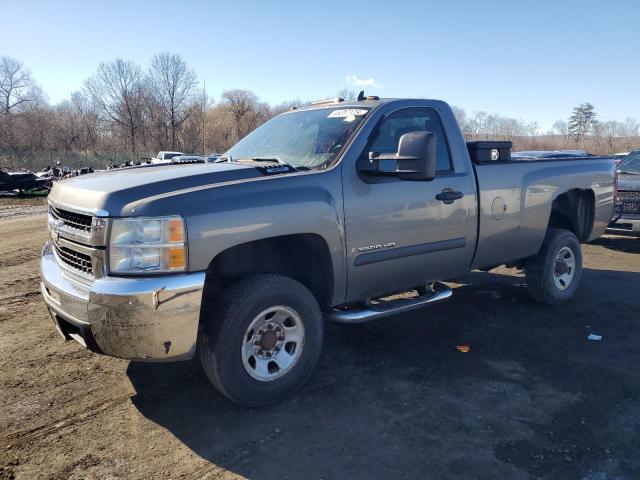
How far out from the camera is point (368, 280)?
154 inches

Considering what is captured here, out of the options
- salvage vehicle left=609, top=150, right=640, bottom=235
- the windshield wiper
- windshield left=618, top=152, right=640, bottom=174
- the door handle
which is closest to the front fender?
the windshield wiper

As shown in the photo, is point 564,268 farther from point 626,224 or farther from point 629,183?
point 629,183

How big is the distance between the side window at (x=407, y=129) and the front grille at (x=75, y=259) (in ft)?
6.88

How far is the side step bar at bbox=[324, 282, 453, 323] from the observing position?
147 inches

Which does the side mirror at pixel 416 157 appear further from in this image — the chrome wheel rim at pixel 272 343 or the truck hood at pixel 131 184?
the chrome wheel rim at pixel 272 343

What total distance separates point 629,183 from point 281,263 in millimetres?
7878

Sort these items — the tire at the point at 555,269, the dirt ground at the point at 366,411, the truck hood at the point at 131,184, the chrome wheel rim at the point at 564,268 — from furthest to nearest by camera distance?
the chrome wheel rim at the point at 564,268, the tire at the point at 555,269, the truck hood at the point at 131,184, the dirt ground at the point at 366,411

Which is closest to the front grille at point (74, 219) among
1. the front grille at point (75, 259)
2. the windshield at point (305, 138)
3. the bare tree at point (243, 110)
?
the front grille at point (75, 259)

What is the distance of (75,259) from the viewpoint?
10.8ft

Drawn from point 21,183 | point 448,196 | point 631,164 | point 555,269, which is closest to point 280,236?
point 448,196

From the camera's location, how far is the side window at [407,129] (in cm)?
405

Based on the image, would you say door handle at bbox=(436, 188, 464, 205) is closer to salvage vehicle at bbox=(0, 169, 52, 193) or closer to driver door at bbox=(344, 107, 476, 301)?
driver door at bbox=(344, 107, 476, 301)

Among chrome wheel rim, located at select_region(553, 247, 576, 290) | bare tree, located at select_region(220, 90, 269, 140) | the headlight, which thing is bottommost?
chrome wheel rim, located at select_region(553, 247, 576, 290)

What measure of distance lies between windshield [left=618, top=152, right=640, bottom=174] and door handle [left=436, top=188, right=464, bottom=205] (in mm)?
7209
